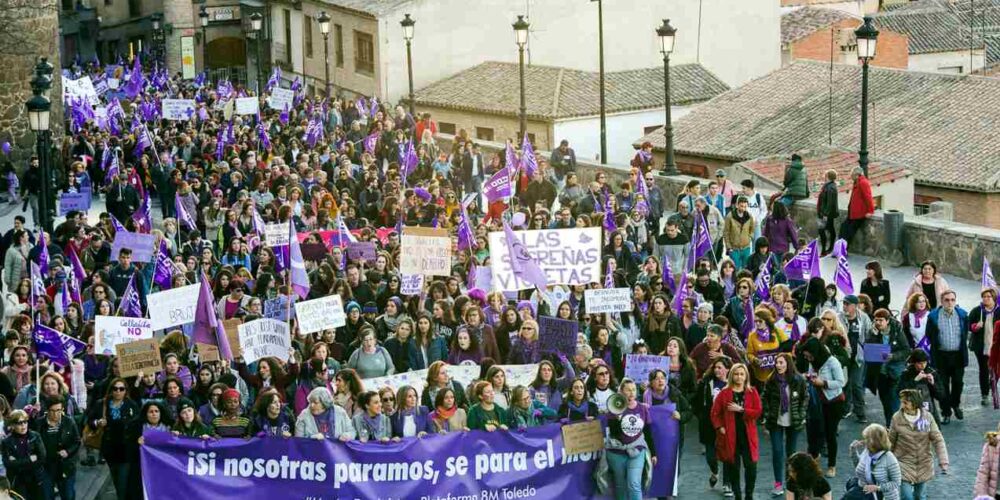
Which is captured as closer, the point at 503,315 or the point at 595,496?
the point at 595,496

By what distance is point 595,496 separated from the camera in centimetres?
1600

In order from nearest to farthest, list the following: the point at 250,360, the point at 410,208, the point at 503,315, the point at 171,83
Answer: the point at 250,360 → the point at 503,315 → the point at 410,208 → the point at 171,83

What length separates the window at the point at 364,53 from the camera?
51.6m

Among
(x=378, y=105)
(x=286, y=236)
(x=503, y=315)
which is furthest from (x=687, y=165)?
(x=503, y=315)

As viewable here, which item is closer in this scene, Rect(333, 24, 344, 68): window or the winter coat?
the winter coat

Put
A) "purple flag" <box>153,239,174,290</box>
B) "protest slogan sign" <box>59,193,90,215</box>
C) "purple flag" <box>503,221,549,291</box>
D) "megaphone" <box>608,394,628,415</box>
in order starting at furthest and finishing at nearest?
"protest slogan sign" <box>59,193,90,215</box>
"purple flag" <box>153,239,174,290</box>
"purple flag" <box>503,221,549,291</box>
"megaphone" <box>608,394,628,415</box>

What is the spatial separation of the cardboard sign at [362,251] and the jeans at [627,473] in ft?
25.4

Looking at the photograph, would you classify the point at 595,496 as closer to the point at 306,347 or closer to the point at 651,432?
the point at 651,432

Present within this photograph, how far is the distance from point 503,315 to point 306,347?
1.95 m

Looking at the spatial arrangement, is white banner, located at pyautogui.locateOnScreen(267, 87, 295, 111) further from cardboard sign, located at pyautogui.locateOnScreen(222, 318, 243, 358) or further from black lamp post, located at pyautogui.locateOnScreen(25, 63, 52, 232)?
cardboard sign, located at pyautogui.locateOnScreen(222, 318, 243, 358)

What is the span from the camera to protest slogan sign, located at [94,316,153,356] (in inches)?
708

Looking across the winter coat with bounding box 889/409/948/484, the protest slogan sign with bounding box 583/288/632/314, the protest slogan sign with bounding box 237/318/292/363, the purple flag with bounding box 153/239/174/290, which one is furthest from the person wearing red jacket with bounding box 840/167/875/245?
the winter coat with bounding box 889/409/948/484

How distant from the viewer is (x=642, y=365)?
16.9 meters

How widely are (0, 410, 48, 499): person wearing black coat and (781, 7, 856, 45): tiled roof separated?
50.0m
